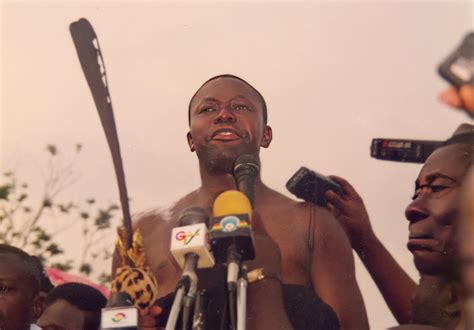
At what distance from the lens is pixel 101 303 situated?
4.10 metres

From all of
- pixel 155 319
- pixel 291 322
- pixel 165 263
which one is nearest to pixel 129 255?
pixel 165 263

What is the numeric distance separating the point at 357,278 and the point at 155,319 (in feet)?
2.97

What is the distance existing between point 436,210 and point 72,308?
5.49ft

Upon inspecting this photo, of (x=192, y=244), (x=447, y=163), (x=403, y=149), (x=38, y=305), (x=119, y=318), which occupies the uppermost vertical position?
(x=403, y=149)

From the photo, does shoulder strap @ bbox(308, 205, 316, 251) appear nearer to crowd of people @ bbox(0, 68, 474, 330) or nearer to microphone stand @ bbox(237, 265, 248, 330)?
crowd of people @ bbox(0, 68, 474, 330)

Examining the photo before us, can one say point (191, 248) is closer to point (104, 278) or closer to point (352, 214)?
point (352, 214)

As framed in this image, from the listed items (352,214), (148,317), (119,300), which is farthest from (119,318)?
(352,214)

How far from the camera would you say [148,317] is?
3604mm

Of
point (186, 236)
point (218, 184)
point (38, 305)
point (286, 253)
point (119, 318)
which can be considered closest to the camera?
point (186, 236)

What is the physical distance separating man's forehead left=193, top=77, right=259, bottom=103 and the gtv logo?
3.84 feet

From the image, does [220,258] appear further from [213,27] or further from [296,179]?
[213,27]

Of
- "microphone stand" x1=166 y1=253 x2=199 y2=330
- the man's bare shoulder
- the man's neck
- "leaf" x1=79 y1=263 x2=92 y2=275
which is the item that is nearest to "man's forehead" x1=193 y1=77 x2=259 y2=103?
the man's neck

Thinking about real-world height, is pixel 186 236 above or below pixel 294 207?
below

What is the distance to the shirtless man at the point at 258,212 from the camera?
3.79 m
